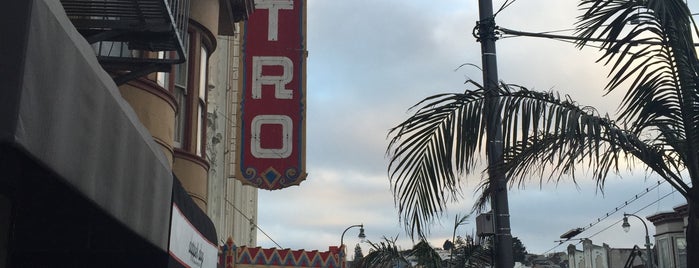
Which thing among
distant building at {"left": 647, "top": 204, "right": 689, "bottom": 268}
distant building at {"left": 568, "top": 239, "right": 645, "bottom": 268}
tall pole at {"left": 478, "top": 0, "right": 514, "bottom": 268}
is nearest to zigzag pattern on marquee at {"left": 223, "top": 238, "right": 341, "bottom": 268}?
tall pole at {"left": 478, "top": 0, "right": 514, "bottom": 268}

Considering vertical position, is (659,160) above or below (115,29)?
below

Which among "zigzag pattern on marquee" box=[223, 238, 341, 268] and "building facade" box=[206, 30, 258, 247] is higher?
"building facade" box=[206, 30, 258, 247]

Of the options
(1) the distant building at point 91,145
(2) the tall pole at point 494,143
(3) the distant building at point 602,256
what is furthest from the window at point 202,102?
(3) the distant building at point 602,256

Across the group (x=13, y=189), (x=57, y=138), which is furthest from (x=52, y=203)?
(x=57, y=138)

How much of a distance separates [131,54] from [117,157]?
19.0 ft

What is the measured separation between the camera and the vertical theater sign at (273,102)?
2005 centimetres

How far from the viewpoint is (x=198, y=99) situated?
45.7ft

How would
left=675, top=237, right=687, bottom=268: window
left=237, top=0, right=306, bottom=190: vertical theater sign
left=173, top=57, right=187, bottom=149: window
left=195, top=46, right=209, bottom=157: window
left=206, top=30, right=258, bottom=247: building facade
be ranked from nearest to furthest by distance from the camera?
left=173, top=57, right=187, bottom=149: window
left=195, top=46, right=209, bottom=157: window
left=237, top=0, right=306, bottom=190: vertical theater sign
left=206, top=30, right=258, bottom=247: building facade
left=675, top=237, right=687, bottom=268: window

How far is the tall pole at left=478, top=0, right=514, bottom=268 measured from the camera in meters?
6.89

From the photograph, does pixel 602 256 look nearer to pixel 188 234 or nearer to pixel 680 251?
pixel 680 251

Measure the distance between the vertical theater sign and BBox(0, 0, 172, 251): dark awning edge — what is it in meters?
13.9

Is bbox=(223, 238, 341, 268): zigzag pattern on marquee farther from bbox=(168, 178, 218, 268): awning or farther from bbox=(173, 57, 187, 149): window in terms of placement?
bbox=(168, 178, 218, 268): awning

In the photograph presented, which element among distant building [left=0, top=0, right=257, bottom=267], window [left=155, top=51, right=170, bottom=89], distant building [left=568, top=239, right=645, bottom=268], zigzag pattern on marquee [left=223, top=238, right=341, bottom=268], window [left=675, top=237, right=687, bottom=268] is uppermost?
distant building [left=568, top=239, right=645, bottom=268]

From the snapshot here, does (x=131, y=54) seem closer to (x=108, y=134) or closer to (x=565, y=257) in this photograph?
(x=108, y=134)
